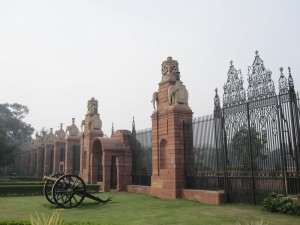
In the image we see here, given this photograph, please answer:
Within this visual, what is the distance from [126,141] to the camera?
824 inches

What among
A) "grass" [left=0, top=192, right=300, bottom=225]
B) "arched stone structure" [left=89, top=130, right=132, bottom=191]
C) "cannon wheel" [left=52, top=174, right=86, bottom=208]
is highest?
"arched stone structure" [left=89, top=130, right=132, bottom=191]

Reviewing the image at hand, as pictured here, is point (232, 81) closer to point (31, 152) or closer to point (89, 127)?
point (89, 127)

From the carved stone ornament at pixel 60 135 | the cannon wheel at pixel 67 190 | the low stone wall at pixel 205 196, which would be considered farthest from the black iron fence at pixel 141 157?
the carved stone ornament at pixel 60 135

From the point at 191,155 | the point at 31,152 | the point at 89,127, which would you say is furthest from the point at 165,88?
the point at 31,152

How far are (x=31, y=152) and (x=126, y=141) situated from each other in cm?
2389

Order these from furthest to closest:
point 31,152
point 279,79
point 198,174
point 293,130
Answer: point 31,152, point 198,174, point 279,79, point 293,130

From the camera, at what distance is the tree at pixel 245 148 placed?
1165cm

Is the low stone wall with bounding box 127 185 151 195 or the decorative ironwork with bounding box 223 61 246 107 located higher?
the decorative ironwork with bounding box 223 61 246 107

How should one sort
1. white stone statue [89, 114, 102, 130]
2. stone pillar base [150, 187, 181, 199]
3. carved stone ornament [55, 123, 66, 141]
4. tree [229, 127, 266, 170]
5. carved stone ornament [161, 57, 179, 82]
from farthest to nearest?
carved stone ornament [55, 123, 66, 141] < white stone statue [89, 114, 102, 130] < carved stone ornament [161, 57, 179, 82] < stone pillar base [150, 187, 181, 199] < tree [229, 127, 266, 170]

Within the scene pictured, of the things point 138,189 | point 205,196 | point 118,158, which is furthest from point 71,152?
point 205,196

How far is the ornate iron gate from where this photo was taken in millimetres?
10656

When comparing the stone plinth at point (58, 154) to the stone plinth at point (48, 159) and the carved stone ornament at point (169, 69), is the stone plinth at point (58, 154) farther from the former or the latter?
the carved stone ornament at point (169, 69)

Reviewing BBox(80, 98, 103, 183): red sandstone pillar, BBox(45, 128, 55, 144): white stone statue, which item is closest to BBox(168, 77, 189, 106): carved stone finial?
BBox(80, 98, 103, 183): red sandstone pillar

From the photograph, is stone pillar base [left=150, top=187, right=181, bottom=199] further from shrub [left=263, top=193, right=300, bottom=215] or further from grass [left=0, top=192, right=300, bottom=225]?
shrub [left=263, top=193, right=300, bottom=215]
